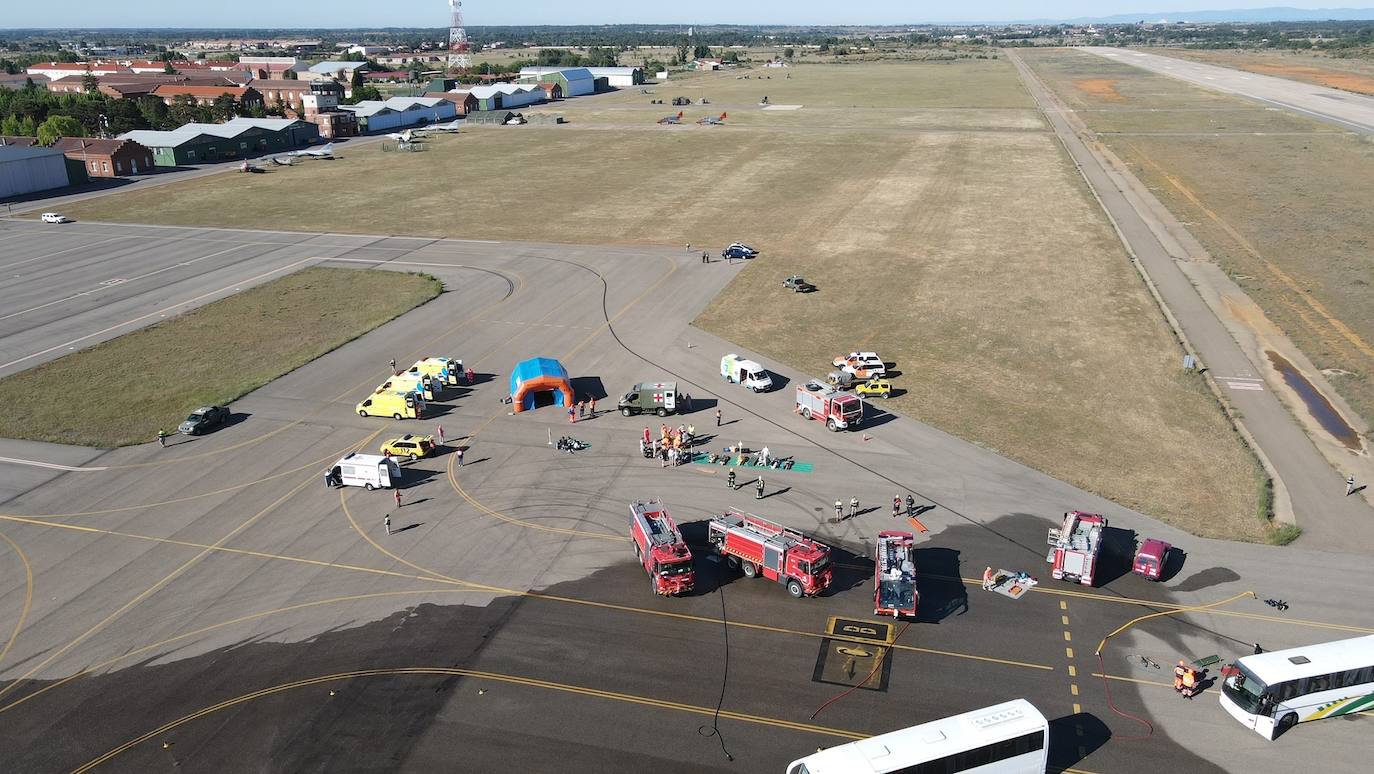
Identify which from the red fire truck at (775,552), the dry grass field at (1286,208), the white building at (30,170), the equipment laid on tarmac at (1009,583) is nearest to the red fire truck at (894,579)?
the red fire truck at (775,552)

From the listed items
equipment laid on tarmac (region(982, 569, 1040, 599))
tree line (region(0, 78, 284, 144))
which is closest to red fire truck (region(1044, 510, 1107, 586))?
equipment laid on tarmac (region(982, 569, 1040, 599))

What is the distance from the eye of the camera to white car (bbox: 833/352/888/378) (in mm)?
61625

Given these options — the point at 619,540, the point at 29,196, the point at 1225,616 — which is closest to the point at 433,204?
the point at 29,196

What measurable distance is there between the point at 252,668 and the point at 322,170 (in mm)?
134954

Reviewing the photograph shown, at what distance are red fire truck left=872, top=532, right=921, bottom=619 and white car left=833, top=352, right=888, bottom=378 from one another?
75.3 feet

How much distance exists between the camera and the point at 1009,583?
130 ft

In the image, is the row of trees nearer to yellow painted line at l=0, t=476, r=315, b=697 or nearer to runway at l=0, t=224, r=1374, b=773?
runway at l=0, t=224, r=1374, b=773

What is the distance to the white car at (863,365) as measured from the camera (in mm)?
61625

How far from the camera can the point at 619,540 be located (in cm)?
4341

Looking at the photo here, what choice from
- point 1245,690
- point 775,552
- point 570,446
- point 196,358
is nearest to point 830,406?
point 570,446

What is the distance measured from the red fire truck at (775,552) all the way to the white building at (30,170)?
5591 inches

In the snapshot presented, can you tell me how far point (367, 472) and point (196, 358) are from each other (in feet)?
99.7

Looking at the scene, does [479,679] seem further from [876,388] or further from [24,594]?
[876,388]

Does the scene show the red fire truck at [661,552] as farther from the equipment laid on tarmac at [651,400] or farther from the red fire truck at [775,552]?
the equipment laid on tarmac at [651,400]
